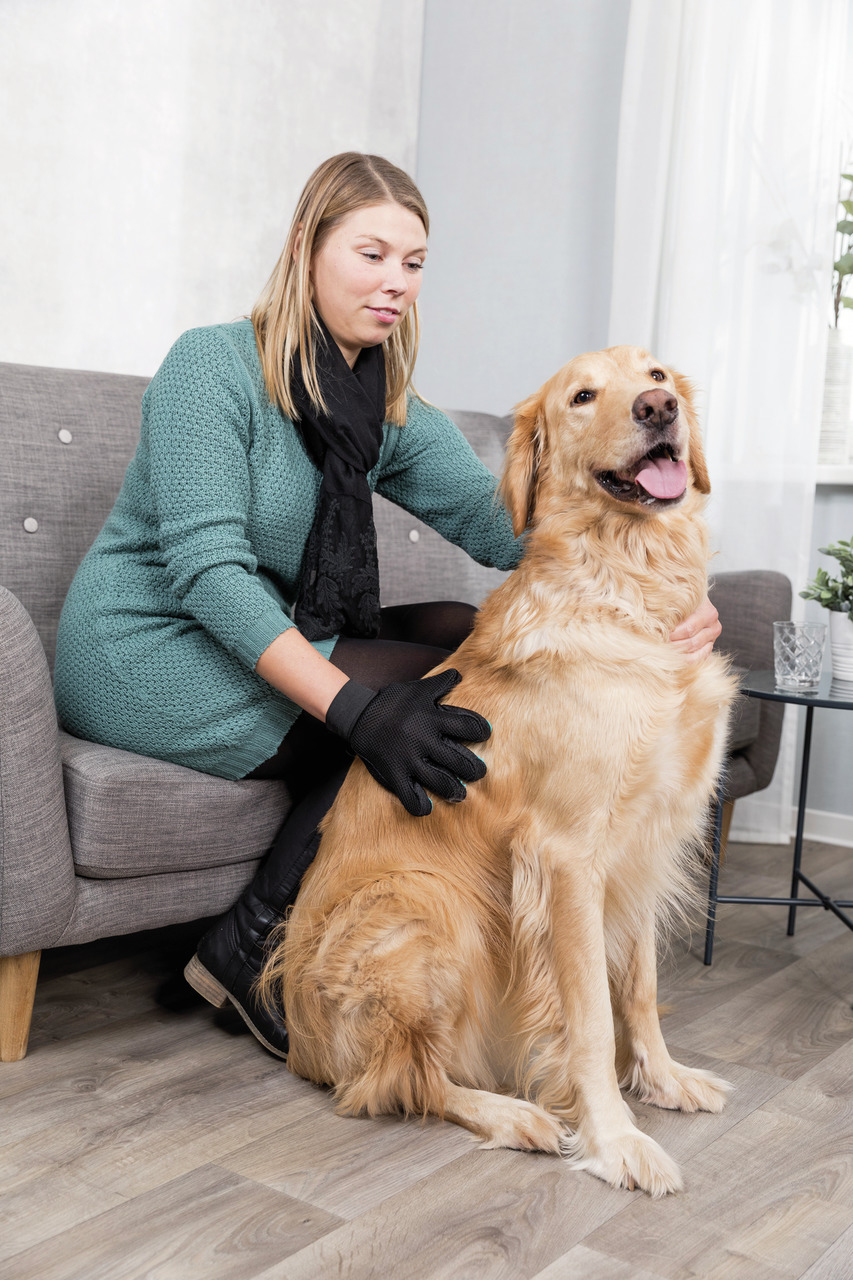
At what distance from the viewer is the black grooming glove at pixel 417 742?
1.44 m

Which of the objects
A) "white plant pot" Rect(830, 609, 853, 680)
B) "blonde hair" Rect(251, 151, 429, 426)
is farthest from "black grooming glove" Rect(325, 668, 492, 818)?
"white plant pot" Rect(830, 609, 853, 680)

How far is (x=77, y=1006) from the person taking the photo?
1.83 meters

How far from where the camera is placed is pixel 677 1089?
1.53 metres

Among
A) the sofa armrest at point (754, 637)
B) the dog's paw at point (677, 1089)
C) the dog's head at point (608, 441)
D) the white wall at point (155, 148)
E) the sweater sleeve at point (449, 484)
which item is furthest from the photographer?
the white wall at point (155, 148)

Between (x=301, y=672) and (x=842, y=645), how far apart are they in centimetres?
119

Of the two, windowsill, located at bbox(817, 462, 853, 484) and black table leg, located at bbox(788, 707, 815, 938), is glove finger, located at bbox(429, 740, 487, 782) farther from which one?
windowsill, located at bbox(817, 462, 853, 484)

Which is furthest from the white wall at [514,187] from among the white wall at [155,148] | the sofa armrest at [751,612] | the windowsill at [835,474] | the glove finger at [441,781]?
the glove finger at [441,781]

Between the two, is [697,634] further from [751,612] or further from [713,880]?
[751,612]

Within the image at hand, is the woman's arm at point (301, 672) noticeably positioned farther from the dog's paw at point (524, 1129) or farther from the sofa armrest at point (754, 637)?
the sofa armrest at point (754, 637)

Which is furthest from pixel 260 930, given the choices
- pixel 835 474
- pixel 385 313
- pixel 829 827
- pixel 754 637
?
pixel 835 474

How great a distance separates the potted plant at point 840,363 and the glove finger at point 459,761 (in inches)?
84.7

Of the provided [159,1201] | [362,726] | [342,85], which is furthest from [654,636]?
[342,85]

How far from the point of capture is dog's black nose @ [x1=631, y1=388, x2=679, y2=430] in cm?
139

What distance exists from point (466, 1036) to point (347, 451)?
2.98ft
